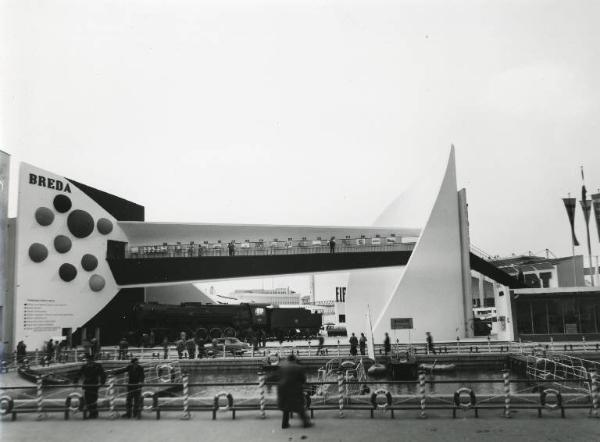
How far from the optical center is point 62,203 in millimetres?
27203

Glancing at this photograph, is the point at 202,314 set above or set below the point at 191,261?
below

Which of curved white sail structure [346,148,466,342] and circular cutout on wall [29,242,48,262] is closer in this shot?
circular cutout on wall [29,242,48,262]

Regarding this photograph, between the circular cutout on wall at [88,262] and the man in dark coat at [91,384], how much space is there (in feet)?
62.8

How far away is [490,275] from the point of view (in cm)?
3147

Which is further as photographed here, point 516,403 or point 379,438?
point 516,403

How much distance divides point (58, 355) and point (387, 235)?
2099 cm

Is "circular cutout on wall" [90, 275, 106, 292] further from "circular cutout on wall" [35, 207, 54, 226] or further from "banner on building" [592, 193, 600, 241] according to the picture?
"banner on building" [592, 193, 600, 241]

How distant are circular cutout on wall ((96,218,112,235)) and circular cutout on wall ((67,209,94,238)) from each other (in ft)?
3.11

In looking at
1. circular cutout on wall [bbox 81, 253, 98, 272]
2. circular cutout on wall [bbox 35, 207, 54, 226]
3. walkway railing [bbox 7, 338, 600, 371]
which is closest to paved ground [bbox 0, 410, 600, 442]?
walkway railing [bbox 7, 338, 600, 371]

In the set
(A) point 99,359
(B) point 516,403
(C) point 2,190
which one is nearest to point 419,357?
(B) point 516,403

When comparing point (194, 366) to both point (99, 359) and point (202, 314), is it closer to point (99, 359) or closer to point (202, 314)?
point (99, 359)

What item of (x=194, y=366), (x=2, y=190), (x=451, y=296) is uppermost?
(x=2, y=190)

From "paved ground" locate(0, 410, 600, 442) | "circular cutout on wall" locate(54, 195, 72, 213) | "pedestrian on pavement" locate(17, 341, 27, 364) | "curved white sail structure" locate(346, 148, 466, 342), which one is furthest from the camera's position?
"curved white sail structure" locate(346, 148, 466, 342)

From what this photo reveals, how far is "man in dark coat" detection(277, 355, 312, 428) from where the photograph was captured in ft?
26.2
